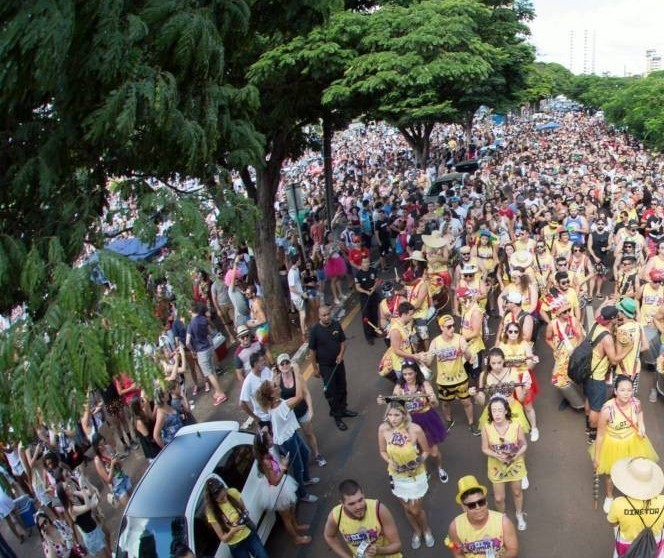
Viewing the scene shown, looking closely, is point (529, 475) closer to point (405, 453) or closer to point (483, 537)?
point (405, 453)

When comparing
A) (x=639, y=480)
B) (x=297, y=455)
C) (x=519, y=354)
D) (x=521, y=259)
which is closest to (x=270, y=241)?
(x=521, y=259)

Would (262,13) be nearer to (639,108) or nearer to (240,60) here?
(240,60)

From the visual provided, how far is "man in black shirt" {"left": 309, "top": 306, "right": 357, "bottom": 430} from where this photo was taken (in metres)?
7.79

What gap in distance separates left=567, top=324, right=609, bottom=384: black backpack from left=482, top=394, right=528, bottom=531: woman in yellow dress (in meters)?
1.44

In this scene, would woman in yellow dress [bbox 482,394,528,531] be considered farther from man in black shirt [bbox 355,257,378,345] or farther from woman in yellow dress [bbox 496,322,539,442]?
man in black shirt [bbox 355,257,378,345]

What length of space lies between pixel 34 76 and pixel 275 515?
475 centimetres

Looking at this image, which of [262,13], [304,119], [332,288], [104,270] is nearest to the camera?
[104,270]

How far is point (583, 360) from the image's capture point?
644cm

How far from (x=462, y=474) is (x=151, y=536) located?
3403 mm

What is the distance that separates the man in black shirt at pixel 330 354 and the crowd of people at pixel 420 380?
2 cm

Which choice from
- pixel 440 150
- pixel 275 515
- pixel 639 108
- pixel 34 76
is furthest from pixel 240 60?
pixel 639 108

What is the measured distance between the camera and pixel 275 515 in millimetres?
6238

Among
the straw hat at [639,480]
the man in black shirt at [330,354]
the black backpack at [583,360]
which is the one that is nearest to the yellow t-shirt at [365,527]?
the straw hat at [639,480]

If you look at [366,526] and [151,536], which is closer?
[366,526]
